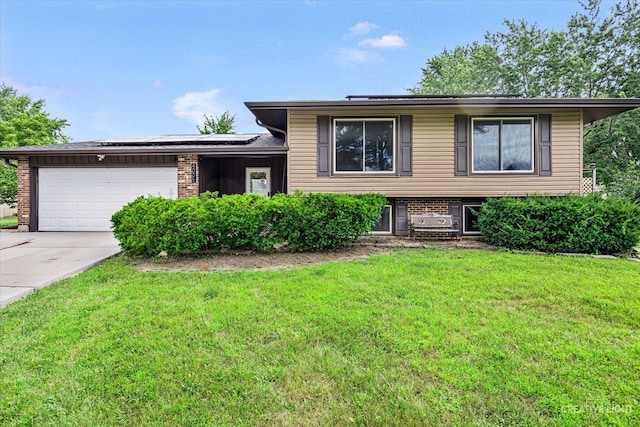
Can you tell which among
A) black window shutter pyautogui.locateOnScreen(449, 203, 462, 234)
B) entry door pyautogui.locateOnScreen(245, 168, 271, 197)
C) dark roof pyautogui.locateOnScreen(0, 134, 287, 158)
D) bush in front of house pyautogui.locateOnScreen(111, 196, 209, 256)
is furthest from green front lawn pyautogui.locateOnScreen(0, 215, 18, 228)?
black window shutter pyautogui.locateOnScreen(449, 203, 462, 234)

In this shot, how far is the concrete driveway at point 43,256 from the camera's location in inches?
179

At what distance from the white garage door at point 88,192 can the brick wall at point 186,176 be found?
37cm

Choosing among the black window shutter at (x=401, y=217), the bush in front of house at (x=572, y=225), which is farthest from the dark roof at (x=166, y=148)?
the bush in front of house at (x=572, y=225)

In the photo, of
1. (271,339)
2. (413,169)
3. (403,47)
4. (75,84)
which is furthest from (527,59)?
(75,84)

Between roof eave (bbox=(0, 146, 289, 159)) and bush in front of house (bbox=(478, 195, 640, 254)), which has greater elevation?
roof eave (bbox=(0, 146, 289, 159))

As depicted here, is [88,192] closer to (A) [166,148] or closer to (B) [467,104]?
(A) [166,148]

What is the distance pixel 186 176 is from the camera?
950 cm

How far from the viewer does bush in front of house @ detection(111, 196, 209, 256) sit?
5.75m

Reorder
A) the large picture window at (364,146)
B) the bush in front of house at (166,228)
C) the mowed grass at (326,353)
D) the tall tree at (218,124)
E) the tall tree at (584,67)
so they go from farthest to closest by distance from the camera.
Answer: the tall tree at (218,124), the tall tree at (584,67), the large picture window at (364,146), the bush in front of house at (166,228), the mowed grass at (326,353)

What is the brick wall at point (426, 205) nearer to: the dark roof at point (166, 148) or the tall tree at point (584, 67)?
the dark roof at point (166, 148)

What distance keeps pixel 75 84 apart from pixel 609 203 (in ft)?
92.9

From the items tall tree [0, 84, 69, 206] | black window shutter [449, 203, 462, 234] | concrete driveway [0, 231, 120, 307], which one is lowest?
concrete driveway [0, 231, 120, 307]

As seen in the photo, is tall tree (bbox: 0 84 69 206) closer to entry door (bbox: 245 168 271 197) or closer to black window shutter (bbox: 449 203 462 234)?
entry door (bbox: 245 168 271 197)

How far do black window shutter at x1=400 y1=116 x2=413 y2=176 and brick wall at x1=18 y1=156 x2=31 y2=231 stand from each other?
36.0ft
